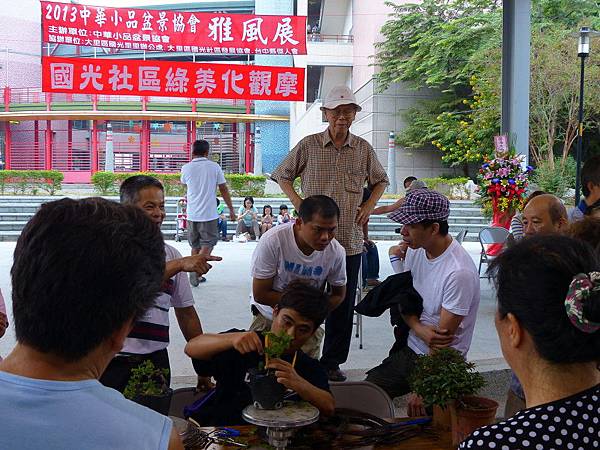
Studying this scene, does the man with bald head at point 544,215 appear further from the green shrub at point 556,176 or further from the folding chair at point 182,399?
the green shrub at point 556,176

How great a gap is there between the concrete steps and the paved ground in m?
5.34

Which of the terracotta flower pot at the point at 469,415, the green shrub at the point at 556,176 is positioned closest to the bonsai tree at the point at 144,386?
the terracotta flower pot at the point at 469,415

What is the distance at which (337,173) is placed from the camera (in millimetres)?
4336

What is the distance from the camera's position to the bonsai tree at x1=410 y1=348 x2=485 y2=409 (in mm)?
2008

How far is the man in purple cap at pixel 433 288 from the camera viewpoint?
2820 mm

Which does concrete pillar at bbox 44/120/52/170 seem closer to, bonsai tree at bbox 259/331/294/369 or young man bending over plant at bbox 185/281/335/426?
young man bending over plant at bbox 185/281/335/426

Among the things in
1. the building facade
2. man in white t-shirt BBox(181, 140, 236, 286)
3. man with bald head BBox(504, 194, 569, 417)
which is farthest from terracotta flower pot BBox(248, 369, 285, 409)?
the building facade

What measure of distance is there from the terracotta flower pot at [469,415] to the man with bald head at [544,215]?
1376mm

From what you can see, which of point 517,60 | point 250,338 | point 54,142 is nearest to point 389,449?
→ point 250,338

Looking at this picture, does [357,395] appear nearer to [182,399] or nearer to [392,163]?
[182,399]

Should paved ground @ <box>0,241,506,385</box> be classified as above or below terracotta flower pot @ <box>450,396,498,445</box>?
below

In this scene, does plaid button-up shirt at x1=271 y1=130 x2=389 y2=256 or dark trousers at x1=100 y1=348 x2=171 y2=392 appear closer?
dark trousers at x1=100 y1=348 x2=171 y2=392

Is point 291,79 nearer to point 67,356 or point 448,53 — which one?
point 448,53

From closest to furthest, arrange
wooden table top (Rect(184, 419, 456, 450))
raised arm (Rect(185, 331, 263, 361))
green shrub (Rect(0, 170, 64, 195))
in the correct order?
wooden table top (Rect(184, 419, 456, 450)) < raised arm (Rect(185, 331, 263, 361)) < green shrub (Rect(0, 170, 64, 195))
